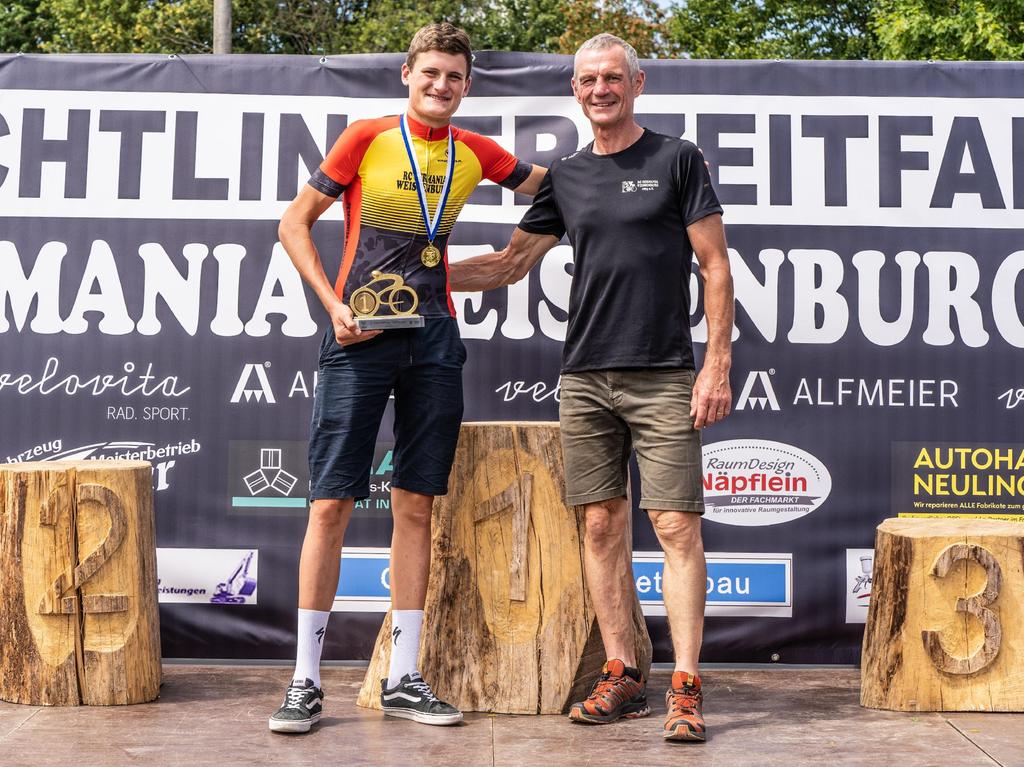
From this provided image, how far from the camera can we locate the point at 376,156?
3516 millimetres

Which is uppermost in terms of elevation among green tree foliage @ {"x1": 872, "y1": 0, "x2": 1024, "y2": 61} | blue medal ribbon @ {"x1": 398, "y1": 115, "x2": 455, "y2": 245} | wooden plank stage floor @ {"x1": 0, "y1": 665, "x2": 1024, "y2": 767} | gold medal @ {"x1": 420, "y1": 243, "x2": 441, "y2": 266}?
green tree foliage @ {"x1": 872, "y1": 0, "x2": 1024, "y2": 61}

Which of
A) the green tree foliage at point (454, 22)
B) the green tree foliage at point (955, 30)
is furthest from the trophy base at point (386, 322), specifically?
the green tree foliage at point (454, 22)

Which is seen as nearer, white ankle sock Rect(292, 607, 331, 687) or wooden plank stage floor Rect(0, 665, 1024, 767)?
wooden plank stage floor Rect(0, 665, 1024, 767)

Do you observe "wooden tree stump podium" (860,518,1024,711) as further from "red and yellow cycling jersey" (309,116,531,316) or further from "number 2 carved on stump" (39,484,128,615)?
"number 2 carved on stump" (39,484,128,615)

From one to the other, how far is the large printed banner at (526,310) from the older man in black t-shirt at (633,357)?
828 mm

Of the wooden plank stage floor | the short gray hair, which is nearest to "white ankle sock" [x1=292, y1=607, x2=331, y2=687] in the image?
the wooden plank stage floor

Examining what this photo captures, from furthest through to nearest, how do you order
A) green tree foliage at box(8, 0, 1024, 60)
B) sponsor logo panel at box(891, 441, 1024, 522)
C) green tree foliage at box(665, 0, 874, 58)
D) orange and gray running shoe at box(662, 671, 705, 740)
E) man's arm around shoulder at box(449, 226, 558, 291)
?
green tree foliage at box(665, 0, 874, 58) < green tree foliage at box(8, 0, 1024, 60) < sponsor logo panel at box(891, 441, 1024, 522) < man's arm around shoulder at box(449, 226, 558, 291) < orange and gray running shoe at box(662, 671, 705, 740)

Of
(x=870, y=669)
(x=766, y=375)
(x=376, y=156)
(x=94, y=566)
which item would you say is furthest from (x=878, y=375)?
(x=94, y=566)

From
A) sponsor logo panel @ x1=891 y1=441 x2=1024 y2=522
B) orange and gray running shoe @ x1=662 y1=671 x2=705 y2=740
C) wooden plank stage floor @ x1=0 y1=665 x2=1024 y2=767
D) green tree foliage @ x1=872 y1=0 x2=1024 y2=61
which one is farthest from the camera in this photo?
green tree foliage @ x1=872 y1=0 x2=1024 y2=61

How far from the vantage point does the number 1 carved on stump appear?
3645 mm

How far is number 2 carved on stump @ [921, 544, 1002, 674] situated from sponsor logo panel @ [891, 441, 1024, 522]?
26.2 inches

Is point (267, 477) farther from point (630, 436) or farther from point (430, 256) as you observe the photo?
point (630, 436)

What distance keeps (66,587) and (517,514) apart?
140 cm

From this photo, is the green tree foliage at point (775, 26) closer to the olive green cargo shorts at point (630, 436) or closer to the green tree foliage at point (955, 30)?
the green tree foliage at point (955, 30)
